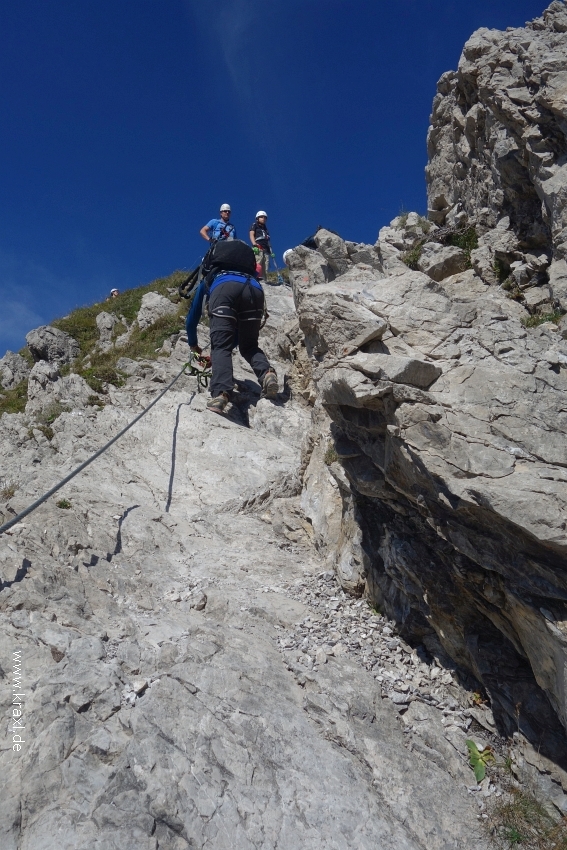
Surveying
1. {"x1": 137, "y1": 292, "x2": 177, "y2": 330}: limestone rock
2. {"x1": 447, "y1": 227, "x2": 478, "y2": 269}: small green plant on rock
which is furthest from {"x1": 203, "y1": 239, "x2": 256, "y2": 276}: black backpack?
{"x1": 137, "y1": 292, "x2": 177, "y2": 330}: limestone rock

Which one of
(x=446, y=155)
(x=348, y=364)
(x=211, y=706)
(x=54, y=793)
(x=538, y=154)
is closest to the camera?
(x=54, y=793)

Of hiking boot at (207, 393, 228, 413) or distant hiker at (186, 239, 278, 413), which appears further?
distant hiker at (186, 239, 278, 413)

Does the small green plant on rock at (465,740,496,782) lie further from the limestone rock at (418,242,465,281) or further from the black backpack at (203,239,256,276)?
the black backpack at (203,239,256,276)

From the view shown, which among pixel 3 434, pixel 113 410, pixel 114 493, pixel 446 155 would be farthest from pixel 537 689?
pixel 446 155

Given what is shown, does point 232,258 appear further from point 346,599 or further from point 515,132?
point 346,599

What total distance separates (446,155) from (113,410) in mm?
9837

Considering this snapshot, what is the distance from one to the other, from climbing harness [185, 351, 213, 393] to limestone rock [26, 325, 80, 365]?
5225 millimetres

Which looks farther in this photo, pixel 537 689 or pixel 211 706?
pixel 537 689

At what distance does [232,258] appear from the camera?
11.9 meters

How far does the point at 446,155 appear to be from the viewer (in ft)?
40.6

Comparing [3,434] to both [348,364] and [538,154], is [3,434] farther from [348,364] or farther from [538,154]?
[538,154]

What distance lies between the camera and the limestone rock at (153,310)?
1727 cm

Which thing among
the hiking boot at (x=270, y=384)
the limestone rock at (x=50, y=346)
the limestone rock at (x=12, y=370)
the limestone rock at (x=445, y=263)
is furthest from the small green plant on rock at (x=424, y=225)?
the limestone rock at (x=12, y=370)

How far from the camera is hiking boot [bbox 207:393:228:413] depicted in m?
11.0
